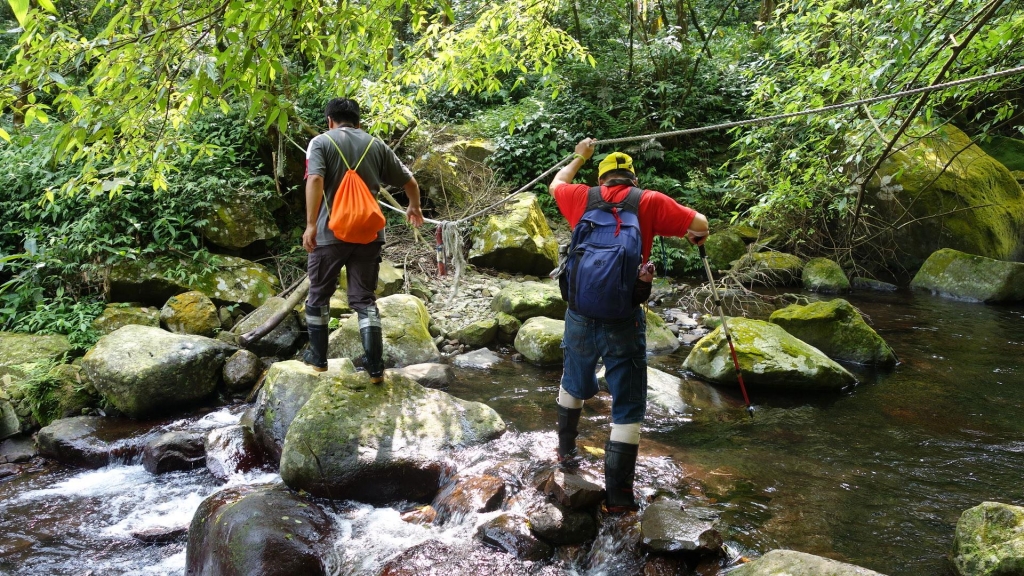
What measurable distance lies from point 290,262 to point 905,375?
838 cm

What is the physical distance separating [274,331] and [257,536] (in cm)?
450

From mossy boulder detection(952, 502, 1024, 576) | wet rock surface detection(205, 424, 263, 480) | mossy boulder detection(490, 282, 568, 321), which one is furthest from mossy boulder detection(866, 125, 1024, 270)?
wet rock surface detection(205, 424, 263, 480)

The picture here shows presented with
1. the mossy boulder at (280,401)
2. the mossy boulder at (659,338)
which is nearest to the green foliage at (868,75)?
the mossy boulder at (659,338)

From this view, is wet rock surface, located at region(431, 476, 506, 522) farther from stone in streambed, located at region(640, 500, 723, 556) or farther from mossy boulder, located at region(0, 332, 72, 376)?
mossy boulder, located at region(0, 332, 72, 376)

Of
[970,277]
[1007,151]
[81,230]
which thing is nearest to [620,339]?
[81,230]

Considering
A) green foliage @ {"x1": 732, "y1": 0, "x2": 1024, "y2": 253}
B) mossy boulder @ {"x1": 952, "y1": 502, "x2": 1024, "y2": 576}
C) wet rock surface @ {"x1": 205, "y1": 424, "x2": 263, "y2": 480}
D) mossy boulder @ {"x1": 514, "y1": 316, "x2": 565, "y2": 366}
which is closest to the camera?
mossy boulder @ {"x1": 952, "y1": 502, "x2": 1024, "y2": 576}

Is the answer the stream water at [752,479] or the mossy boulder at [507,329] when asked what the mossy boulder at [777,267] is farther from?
the mossy boulder at [507,329]

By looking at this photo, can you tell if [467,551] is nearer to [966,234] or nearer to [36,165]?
[36,165]

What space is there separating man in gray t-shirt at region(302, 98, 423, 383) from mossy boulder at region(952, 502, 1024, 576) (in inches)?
155

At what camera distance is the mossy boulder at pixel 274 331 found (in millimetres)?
7442

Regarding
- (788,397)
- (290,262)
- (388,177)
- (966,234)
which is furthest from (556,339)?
(966,234)

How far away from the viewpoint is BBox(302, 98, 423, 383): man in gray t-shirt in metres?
4.62

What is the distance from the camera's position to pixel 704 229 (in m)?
3.43

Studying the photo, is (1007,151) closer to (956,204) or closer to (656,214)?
(956,204)
